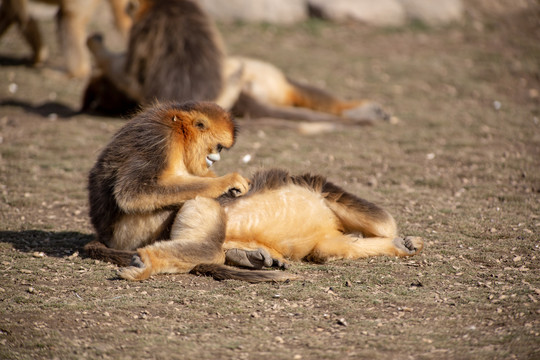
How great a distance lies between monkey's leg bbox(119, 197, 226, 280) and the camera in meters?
4.37

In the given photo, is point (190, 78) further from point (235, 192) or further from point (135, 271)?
point (135, 271)

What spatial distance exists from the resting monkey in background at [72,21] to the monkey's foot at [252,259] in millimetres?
6917

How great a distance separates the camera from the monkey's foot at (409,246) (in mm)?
4930

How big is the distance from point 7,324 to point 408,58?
10563mm

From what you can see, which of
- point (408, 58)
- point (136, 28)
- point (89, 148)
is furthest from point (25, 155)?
point (408, 58)

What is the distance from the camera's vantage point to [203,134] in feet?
15.3

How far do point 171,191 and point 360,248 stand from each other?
153 centimetres

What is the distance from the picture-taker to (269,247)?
4891mm

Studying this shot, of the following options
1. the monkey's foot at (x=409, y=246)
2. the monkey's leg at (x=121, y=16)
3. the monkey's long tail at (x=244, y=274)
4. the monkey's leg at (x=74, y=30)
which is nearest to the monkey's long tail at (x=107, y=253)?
the monkey's long tail at (x=244, y=274)

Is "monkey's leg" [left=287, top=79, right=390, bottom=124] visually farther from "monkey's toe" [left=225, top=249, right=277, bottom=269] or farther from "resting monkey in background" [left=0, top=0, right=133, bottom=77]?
"monkey's toe" [left=225, top=249, right=277, bottom=269]

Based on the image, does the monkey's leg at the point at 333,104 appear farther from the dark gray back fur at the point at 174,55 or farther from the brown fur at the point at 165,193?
the brown fur at the point at 165,193

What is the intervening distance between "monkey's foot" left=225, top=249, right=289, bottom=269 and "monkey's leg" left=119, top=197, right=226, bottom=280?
119 mm

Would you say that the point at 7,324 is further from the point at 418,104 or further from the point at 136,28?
the point at 418,104

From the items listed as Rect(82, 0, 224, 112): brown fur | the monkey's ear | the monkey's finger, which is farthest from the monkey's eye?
Rect(82, 0, 224, 112): brown fur
